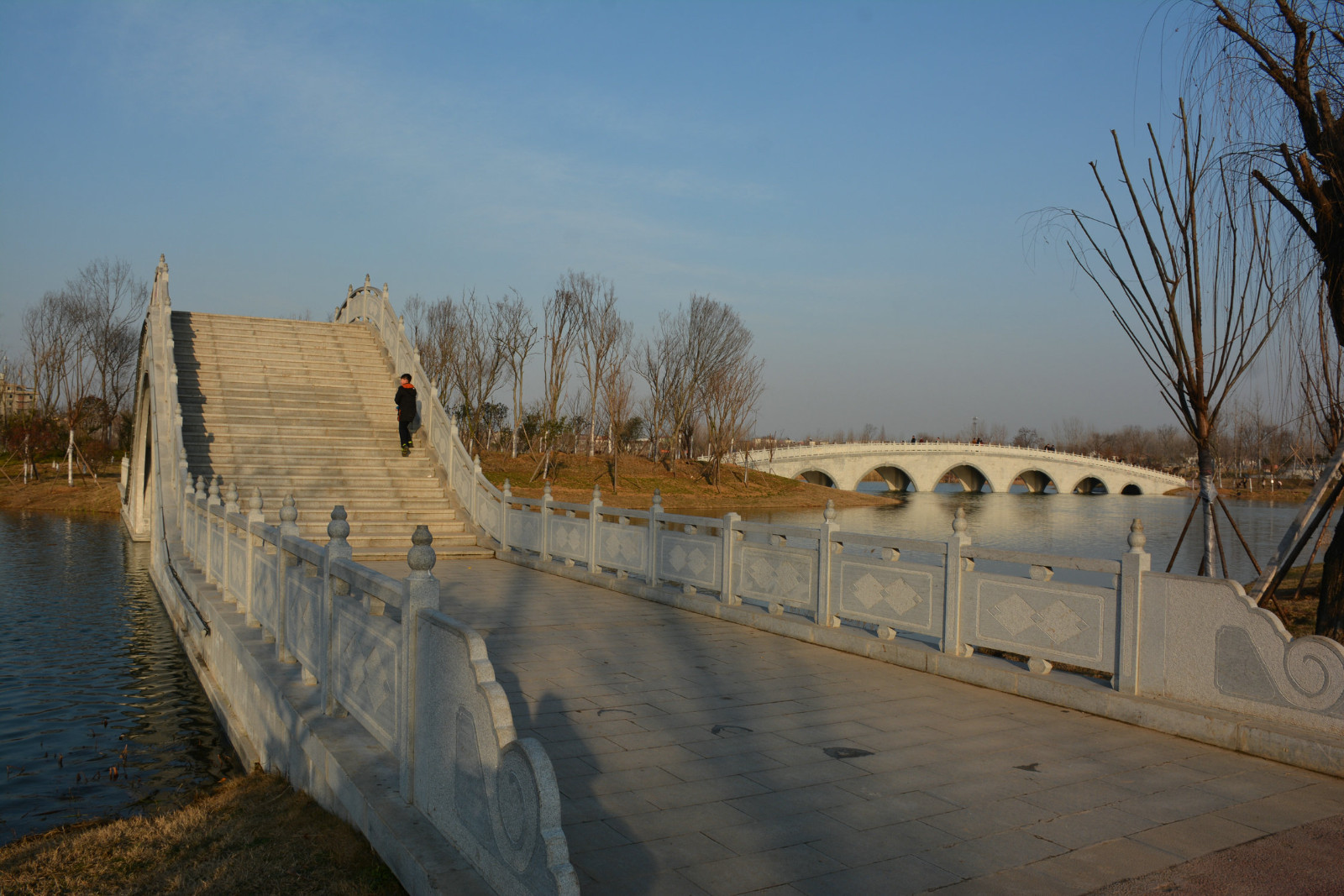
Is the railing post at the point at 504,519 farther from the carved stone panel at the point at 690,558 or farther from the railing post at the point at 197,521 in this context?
the carved stone panel at the point at 690,558

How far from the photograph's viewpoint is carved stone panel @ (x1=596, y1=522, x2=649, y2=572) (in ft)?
39.9

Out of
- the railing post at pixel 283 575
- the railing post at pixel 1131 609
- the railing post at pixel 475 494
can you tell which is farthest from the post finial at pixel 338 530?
the railing post at pixel 475 494

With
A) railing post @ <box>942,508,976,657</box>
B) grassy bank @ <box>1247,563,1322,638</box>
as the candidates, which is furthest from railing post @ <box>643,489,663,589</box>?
grassy bank @ <box>1247,563,1322,638</box>

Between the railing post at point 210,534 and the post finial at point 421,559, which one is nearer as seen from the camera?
the post finial at point 421,559

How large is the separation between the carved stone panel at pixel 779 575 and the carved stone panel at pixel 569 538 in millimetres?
4058

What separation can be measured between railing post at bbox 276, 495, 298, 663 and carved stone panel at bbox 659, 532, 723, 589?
4766 millimetres

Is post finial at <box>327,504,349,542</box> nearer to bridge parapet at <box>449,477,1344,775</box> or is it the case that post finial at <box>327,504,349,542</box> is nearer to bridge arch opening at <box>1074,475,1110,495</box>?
bridge parapet at <box>449,477,1344,775</box>

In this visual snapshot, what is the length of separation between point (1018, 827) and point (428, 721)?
275 cm

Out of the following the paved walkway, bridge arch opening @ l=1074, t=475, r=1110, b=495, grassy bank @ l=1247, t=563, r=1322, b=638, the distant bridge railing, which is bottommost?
bridge arch opening @ l=1074, t=475, r=1110, b=495

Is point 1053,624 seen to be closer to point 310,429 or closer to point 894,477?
point 310,429

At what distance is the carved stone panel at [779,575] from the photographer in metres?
9.06

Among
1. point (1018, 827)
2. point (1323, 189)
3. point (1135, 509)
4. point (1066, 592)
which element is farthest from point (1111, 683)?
point (1135, 509)

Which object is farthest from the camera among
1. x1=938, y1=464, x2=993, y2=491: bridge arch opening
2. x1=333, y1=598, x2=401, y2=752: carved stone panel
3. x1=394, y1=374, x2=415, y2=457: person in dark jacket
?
x1=938, y1=464, x2=993, y2=491: bridge arch opening

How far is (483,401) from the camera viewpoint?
4419 cm
